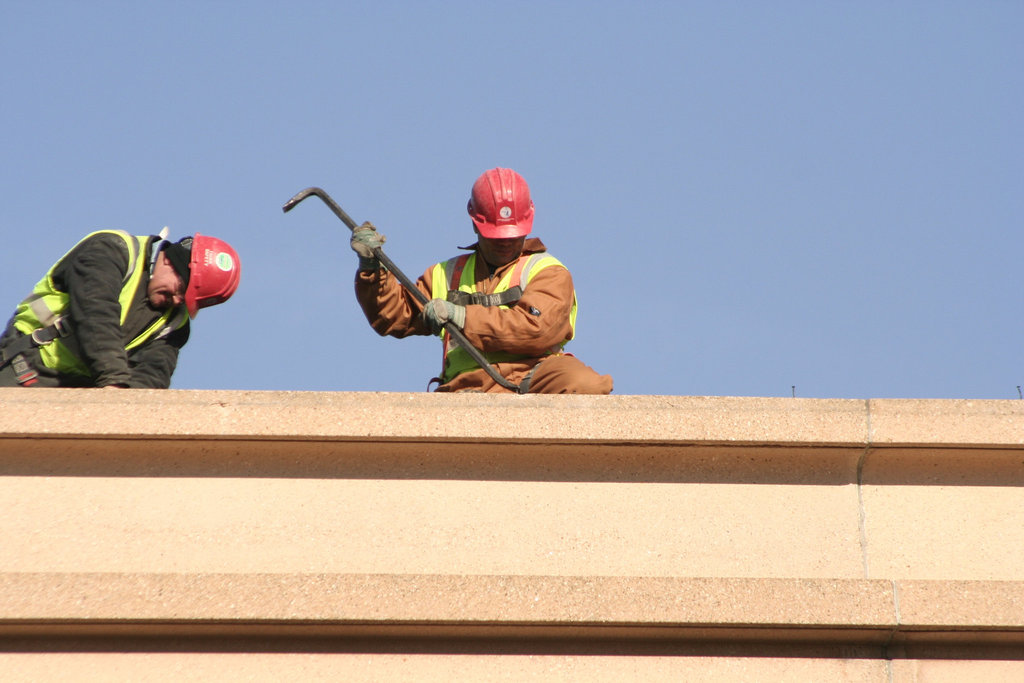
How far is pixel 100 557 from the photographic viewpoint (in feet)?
17.9

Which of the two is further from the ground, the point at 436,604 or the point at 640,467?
the point at 640,467

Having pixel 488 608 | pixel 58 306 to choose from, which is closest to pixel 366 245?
pixel 58 306

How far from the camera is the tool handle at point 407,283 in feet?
22.9

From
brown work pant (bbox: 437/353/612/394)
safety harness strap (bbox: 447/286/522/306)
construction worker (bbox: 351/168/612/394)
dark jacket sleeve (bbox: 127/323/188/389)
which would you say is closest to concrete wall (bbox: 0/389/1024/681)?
brown work pant (bbox: 437/353/612/394)

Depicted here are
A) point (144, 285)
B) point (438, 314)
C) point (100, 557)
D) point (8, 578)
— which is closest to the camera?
point (8, 578)

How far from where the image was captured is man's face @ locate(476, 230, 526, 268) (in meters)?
7.50

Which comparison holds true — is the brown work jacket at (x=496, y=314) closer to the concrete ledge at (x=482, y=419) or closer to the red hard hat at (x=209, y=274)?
the red hard hat at (x=209, y=274)

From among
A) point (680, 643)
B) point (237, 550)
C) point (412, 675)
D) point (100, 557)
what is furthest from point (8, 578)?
point (680, 643)

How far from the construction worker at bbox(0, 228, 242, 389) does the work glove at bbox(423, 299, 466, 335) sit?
1301 millimetres

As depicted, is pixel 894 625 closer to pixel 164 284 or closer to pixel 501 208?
pixel 501 208

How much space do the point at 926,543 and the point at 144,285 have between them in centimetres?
420

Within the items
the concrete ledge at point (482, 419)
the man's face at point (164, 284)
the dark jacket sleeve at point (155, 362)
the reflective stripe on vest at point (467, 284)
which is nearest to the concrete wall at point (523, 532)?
the concrete ledge at point (482, 419)

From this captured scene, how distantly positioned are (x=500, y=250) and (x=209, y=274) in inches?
61.8

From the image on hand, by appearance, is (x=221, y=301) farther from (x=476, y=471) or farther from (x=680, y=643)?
(x=680, y=643)
